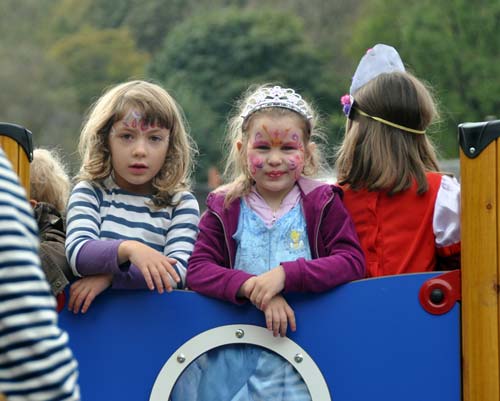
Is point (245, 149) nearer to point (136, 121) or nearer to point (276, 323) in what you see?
point (136, 121)

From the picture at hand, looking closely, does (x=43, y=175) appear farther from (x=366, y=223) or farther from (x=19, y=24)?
(x=19, y=24)

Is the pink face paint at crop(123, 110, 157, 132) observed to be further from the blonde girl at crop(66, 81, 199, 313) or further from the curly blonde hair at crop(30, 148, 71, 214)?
the curly blonde hair at crop(30, 148, 71, 214)

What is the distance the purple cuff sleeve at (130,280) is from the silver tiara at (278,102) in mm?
567

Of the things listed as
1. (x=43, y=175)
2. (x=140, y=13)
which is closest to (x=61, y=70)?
(x=140, y=13)

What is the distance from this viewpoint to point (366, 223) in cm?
321

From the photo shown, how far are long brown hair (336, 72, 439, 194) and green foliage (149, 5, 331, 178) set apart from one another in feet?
110

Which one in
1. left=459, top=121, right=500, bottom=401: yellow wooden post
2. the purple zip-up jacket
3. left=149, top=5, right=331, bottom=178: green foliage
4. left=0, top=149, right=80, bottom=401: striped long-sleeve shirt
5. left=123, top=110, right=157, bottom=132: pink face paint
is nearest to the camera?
left=0, top=149, right=80, bottom=401: striped long-sleeve shirt

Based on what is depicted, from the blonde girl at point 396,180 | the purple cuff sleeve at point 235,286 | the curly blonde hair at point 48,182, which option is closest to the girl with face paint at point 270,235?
the purple cuff sleeve at point 235,286

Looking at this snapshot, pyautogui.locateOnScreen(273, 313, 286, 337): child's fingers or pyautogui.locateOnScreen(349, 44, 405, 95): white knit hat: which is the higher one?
pyautogui.locateOnScreen(349, 44, 405, 95): white knit hat

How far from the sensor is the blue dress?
302cm

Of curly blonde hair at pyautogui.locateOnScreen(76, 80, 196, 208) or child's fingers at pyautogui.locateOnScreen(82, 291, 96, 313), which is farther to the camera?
curly blonde hair at pyautogui.locateOnScreen(76, 80, 196, 208)

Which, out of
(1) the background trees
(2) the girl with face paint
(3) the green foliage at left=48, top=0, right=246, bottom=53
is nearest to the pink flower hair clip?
(2) the girl with face paint

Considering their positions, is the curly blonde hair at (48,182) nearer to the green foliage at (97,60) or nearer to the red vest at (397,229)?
the red vest at (397,229)

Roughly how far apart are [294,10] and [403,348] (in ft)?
164
